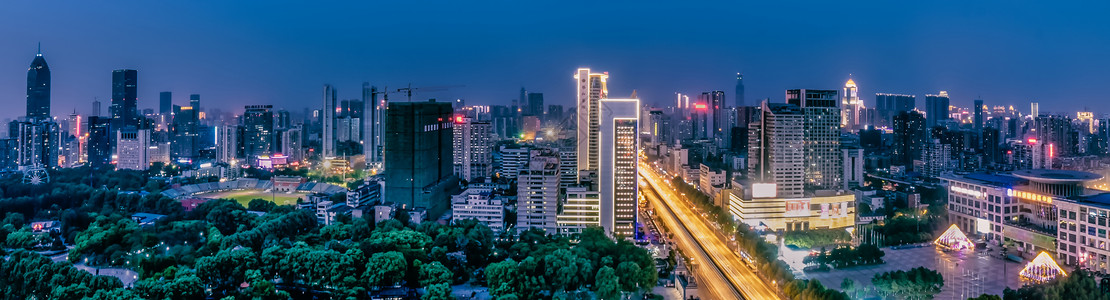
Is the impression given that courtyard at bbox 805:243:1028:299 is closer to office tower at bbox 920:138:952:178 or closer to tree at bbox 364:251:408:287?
tree at bbox 364:251:408:287

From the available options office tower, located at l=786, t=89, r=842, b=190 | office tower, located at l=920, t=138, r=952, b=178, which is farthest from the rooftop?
office tower, located at l=920, t=138, r=952, b=178

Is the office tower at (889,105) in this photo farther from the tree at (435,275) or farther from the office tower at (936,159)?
the tree at (435,275)

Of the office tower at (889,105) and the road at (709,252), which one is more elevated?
the office tower at (889,105)

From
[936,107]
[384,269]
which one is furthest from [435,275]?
[936,107]

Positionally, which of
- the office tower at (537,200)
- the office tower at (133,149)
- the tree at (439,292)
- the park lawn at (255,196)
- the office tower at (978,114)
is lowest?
the tree at (439,292)

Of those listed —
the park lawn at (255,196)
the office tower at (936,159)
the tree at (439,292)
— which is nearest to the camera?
the tree at (439,292)

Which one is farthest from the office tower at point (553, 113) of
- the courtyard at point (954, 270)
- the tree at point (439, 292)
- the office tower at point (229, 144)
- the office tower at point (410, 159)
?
the tree at point (439, 292)

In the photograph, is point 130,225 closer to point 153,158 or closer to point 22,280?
point 22,280

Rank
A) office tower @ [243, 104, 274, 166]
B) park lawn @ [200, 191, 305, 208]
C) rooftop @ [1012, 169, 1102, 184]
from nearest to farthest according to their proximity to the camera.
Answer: rooftop @ [1012, 169, 1102, 184] < park lawn @ [200, 191, 305, 208] < office tower @ [243, 104, 274, 166]
